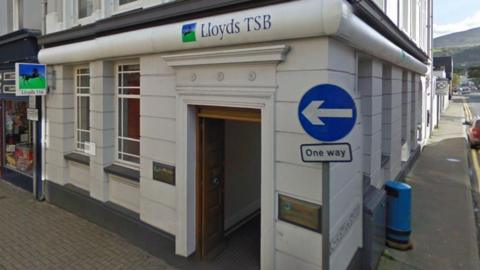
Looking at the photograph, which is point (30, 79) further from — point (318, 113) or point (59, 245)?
point (318, 113)

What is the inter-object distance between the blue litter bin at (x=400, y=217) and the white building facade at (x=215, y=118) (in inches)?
19.5

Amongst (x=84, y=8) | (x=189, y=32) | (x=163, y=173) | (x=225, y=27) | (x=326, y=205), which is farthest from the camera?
(x=84, y=8)

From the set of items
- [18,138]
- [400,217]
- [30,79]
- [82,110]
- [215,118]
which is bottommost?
[400,217]

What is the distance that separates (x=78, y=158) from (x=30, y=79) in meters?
2.08

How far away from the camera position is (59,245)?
604 centimetres

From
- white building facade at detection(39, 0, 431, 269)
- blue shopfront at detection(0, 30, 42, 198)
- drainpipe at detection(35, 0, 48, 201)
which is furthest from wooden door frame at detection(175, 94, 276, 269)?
blue shopfront at detection(0, 30, 42, 198)

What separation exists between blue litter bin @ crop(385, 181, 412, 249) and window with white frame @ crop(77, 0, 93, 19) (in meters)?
7.17

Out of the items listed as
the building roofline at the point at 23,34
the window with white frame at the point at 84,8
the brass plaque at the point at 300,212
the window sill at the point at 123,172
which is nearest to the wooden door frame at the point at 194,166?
the brass plaque at the point at 300,212

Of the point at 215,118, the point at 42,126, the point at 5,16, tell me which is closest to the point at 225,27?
the point at 215,118

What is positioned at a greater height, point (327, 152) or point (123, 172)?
A: point (327, 152)

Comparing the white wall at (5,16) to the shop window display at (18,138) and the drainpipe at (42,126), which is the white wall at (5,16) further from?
the drainpipe at (42,126)

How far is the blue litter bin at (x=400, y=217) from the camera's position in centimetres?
583

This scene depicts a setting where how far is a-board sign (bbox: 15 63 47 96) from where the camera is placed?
291 inches

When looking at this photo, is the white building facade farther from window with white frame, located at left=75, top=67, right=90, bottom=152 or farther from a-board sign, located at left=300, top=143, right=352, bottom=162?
a-board sign, located at left=300, top=143, right=352, bottom=162
